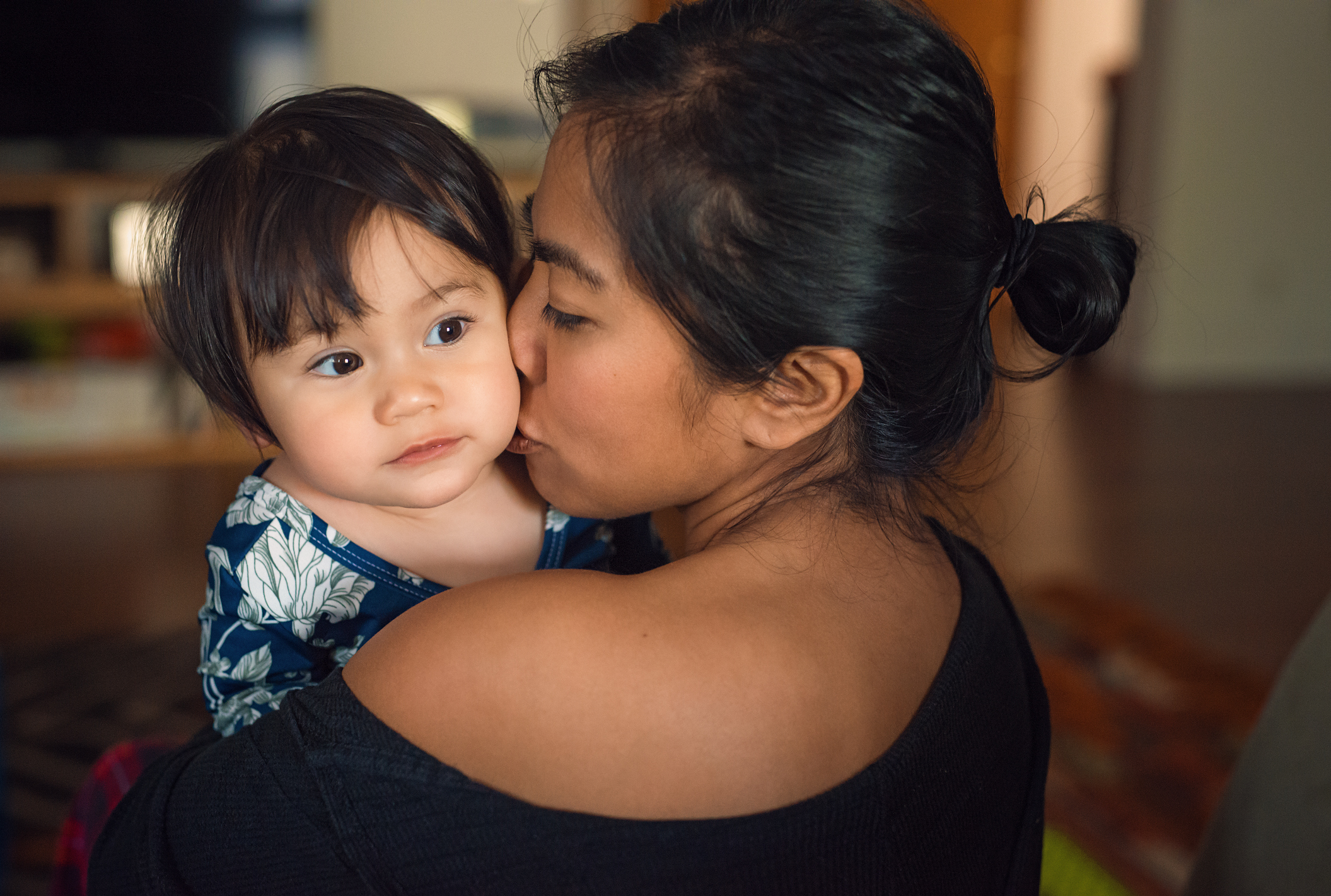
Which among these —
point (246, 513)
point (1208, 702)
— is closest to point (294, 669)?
point (246, 513)

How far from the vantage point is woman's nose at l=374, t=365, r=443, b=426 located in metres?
0.88

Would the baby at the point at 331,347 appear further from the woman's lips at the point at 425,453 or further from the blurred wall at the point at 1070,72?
the blurred wall at the point at 1070,72

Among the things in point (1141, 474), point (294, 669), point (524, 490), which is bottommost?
point (1141, 474)

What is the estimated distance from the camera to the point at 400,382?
0.88m

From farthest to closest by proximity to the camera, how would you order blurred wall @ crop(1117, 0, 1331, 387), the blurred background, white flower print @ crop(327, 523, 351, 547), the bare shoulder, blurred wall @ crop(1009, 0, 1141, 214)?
blurred wall @ crop(1009, 0, 1141, 214) → blurred wall @ crop(1117, 0, 1331, 387) → the blurred background → white flower print @ crop(327, 523, 351, 547) → the bare shoulder

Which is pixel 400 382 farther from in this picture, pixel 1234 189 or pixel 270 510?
pixel 1234 189

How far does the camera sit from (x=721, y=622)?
64 cm

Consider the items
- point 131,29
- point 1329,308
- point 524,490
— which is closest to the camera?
point 524,490

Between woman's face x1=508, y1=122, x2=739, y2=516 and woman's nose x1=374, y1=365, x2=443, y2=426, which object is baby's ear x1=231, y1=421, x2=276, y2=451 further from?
woman's face x1=508, y1=122, x2=739, y2=516

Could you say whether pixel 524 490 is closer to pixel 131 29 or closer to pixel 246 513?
pixel 246 513

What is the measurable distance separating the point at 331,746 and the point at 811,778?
0.29m

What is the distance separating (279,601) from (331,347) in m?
0.23

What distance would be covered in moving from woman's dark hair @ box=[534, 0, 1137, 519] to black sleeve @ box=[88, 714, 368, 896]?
378 millimetres

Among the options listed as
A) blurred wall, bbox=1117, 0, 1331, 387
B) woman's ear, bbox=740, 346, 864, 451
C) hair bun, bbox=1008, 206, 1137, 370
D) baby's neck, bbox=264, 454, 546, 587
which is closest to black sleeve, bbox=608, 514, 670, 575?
baby's neck, bbox=264, 454, 546, 587
